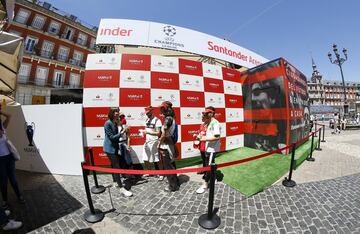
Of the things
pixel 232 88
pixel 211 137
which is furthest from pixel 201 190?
pixel 232 88

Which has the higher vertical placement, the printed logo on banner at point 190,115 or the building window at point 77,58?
the building window at point 77,58

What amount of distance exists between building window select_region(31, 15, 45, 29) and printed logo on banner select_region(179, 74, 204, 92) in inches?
981

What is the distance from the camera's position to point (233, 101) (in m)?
6.49

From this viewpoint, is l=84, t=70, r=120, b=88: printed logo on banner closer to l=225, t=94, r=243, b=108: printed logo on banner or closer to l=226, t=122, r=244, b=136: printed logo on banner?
l=225, t=94, r=243, b=108: printed logo on banner

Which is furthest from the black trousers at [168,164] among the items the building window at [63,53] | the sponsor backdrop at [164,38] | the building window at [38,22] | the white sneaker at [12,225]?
the building window at [38,22]

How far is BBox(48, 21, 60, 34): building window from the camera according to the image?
22031mm

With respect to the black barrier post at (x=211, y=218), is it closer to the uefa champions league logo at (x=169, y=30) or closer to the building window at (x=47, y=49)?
the uefa champions league logo at (x=169, y=30)

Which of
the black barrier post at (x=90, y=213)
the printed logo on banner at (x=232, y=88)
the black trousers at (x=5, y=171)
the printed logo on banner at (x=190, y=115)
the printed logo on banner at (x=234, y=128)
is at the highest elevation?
the printed logo on banner at (x=232, y=88)

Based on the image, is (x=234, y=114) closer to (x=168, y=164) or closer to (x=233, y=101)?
(x=233, y=101)

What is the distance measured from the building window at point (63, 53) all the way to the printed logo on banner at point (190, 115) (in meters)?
24.5

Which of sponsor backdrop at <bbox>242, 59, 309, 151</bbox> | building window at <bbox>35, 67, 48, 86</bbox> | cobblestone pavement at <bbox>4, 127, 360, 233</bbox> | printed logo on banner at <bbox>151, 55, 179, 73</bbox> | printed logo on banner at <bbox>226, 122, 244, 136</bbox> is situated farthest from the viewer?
building window at <bbox>35, 67, 48, 86</bbox>

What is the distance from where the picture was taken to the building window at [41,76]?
20.6m

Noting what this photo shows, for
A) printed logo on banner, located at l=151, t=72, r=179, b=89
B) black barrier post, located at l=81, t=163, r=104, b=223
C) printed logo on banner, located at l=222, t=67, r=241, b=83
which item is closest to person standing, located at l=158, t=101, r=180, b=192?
black barrier post, located at l=81, t=163, r=104, b=223

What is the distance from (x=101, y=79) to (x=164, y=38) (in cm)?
243
